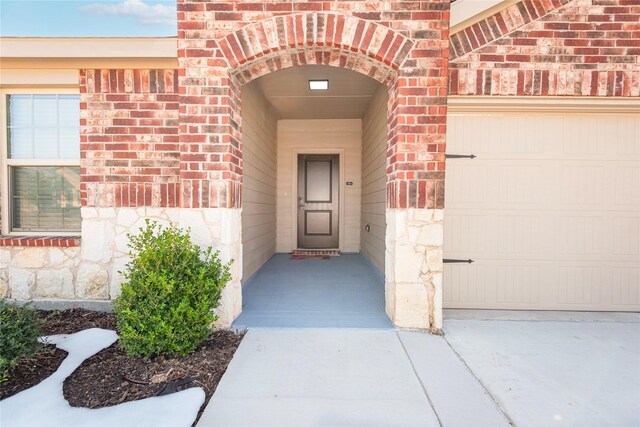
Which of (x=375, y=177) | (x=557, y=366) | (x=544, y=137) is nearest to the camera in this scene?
(x=557, y=366)

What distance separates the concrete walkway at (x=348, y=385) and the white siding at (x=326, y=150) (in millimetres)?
3906

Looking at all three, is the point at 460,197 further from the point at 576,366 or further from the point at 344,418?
the point at 344,418

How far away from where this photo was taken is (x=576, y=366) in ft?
7.27

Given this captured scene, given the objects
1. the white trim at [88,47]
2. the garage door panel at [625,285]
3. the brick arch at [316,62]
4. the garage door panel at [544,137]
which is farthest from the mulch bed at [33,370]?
the garage door panel at [625,285]

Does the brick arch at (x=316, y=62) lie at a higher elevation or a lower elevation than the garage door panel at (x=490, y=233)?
higher

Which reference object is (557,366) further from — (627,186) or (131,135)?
(131,135)

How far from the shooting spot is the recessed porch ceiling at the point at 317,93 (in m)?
4.07

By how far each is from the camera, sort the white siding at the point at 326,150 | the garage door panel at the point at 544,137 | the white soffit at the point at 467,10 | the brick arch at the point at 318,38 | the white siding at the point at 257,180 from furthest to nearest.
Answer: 1. the white siding at the point at 326,150
2. the white siding at the point at 257,180
3. the garage door panel at the point at 544,137
4. the white soffit at the point at 467,10
5. the brick arch at the point at 318,38

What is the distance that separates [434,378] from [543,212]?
2168 mm

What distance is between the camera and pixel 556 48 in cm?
287

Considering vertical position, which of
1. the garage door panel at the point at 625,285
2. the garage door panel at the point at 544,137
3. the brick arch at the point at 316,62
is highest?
the brick arch at the point at 316,62

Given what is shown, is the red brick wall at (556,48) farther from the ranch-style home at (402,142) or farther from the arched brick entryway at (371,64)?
the arched brick entryway at (371,64)

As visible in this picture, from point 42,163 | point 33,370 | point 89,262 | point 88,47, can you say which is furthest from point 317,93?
point 33,370

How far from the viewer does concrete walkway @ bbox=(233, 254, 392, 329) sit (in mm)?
→ 2857
